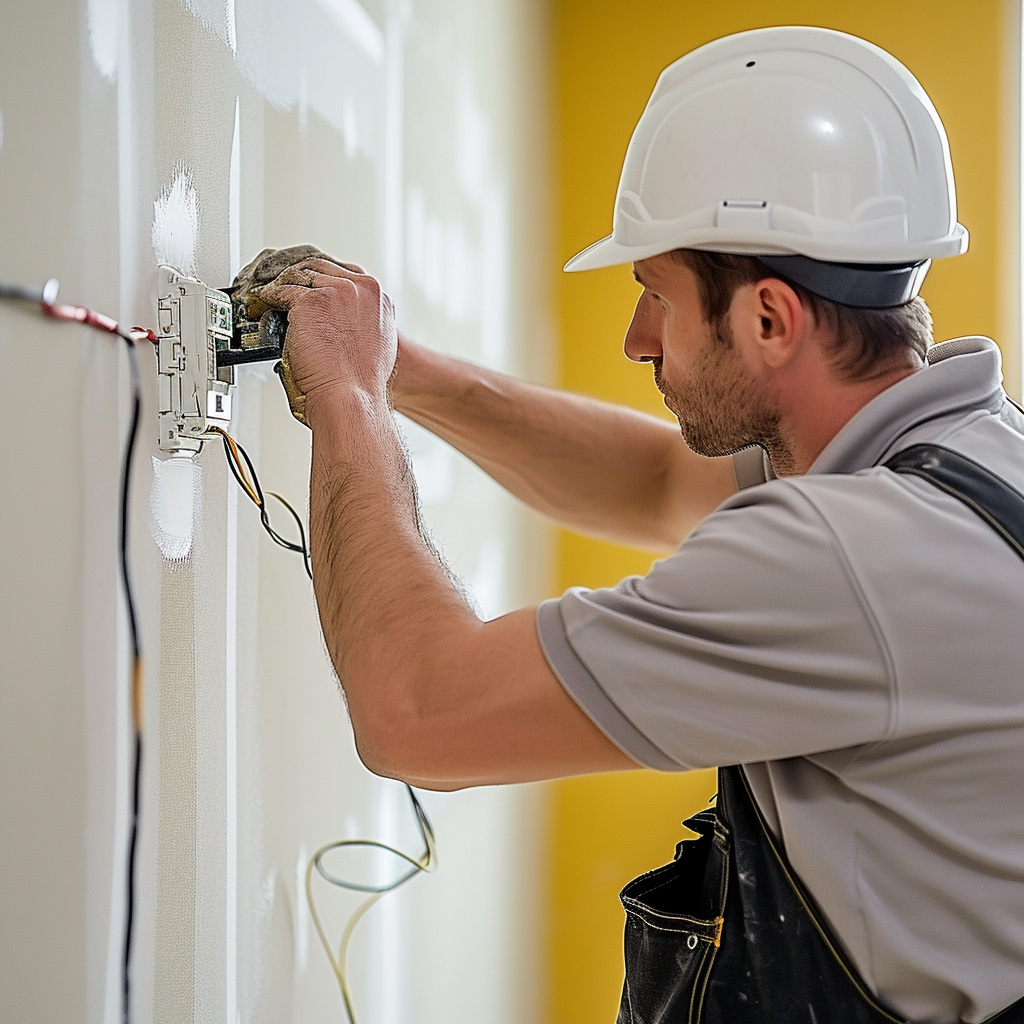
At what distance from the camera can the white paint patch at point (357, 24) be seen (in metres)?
1.38

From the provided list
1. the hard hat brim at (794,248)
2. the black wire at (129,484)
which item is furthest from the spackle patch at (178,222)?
the hard hat brim at (794,248)

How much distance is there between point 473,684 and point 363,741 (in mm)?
112

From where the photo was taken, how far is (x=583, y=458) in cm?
155

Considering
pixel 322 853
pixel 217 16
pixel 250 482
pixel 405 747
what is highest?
pixel 217 16

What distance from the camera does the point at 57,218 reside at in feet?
2.63

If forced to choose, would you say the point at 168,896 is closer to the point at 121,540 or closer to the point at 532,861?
the point at 121,540

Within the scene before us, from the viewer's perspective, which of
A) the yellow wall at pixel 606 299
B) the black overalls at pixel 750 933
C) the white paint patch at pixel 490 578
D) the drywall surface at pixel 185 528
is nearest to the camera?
the drywall surface at pixel 185 528

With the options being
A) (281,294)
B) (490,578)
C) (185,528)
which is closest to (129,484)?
(185,528)

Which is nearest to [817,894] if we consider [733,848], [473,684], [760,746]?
[733,848]

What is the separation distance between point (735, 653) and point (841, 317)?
1.32 feet

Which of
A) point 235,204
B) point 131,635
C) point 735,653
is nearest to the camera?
point 735,653

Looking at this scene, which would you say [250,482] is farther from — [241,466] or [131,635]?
[131,635]

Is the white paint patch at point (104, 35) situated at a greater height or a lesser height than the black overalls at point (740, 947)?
greater

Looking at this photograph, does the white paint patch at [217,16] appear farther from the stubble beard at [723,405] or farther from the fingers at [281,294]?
the stubble beard at [723,405]
